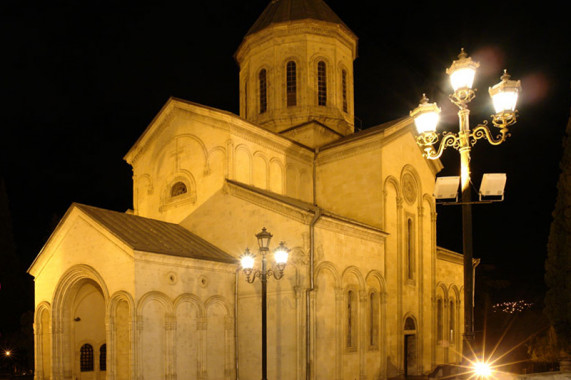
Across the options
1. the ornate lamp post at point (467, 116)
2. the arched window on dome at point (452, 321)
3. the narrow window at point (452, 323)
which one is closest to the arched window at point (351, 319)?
the narrow window at point (452, 323)

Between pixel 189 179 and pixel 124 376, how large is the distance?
7386mm

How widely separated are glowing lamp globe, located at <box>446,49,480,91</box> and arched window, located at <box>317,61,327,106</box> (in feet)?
50.6

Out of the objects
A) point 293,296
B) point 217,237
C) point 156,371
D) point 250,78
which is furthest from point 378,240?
point 250,78

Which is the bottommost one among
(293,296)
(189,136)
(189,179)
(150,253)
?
(293,296)

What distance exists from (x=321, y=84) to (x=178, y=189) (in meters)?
8.62

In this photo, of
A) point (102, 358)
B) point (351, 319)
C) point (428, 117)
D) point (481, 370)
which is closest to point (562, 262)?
point (351, 319)

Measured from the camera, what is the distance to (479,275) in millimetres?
40906

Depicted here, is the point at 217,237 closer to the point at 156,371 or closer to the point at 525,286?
the point at 156,371

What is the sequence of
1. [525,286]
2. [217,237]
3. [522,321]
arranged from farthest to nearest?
[525,286] → [522,321] → [217,237]

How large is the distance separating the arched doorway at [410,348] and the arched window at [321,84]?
10227 mm

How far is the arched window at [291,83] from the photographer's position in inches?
936

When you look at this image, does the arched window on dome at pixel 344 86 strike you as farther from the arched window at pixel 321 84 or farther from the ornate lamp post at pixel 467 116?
the ornate lamp post at pixel 467 116

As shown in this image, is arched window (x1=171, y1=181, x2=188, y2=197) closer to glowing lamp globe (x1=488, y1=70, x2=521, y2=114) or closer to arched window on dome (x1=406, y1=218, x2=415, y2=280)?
arched window on dome (x1=406, y1=218, x2=415, y2=280)

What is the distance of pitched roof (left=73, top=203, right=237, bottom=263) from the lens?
48.9 feet
